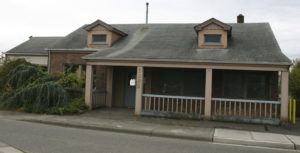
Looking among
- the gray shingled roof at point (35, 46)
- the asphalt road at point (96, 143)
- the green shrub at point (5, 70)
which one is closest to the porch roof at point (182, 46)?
the green shrub at point (5, 70)

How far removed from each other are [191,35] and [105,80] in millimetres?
5344

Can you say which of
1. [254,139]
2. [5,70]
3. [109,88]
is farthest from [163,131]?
[5,70]

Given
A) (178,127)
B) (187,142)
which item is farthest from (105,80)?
(187,142)

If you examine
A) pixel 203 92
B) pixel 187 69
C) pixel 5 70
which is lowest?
pixel 203 92

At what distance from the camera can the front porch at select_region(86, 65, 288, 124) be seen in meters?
10.2

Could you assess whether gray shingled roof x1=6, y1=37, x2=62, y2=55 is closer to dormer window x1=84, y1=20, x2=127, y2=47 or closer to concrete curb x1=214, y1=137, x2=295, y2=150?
dormer window x1=84, y1=20, x2=127, y2=47

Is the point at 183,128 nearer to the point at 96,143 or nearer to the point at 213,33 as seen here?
the point at 96,143

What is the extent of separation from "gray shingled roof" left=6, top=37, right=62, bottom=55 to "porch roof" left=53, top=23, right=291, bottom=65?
4.55m

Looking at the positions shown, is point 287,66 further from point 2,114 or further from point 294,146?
point 2,114

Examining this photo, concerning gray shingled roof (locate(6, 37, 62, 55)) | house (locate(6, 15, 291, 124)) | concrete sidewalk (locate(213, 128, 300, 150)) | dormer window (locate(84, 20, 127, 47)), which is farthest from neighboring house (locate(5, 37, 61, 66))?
concrete sidewalk (locate(213, 128, 300, 150))

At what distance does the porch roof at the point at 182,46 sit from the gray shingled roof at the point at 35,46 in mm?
4547

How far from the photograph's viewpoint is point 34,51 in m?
19.4

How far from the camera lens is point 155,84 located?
1324 centimetres

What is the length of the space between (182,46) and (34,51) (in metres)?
12.6
